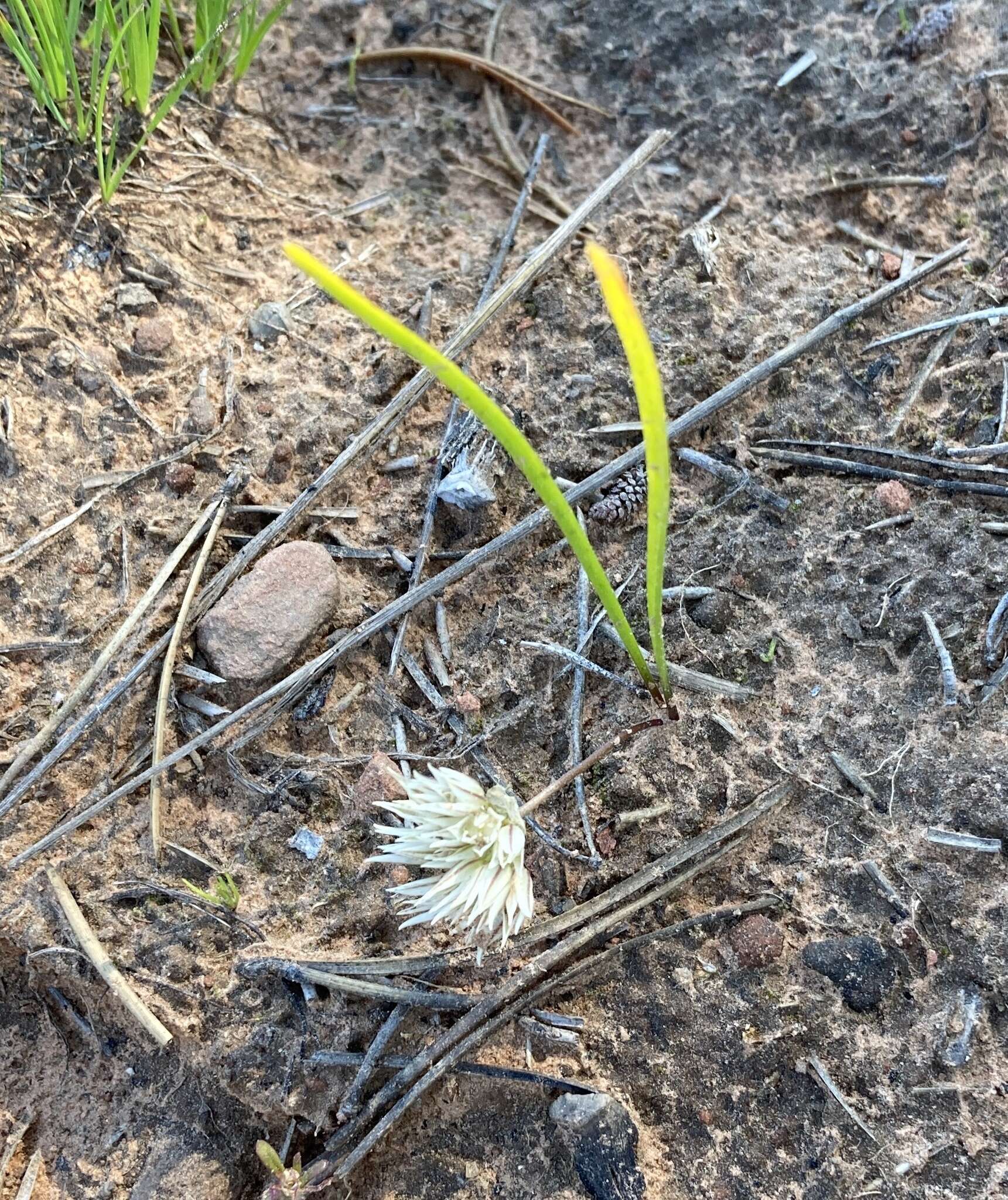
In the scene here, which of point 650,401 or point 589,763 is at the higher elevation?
point 650,401

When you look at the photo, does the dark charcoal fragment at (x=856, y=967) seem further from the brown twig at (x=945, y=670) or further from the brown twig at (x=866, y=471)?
the brown twig at (x=866, y=471)

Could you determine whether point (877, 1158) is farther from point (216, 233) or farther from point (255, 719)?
point (216, 233)

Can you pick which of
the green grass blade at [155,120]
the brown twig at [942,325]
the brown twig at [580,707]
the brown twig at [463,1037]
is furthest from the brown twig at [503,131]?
the brown twig at [463,1037]

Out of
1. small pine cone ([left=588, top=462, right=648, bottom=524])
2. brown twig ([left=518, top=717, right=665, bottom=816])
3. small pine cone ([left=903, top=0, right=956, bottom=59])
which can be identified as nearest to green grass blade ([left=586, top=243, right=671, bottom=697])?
brown twig ([left=518, top=717, right=665, bottom=816])

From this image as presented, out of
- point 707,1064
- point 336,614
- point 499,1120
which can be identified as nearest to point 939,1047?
A: point 707,1064

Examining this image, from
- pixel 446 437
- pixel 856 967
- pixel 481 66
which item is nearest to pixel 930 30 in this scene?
pixel 481 66

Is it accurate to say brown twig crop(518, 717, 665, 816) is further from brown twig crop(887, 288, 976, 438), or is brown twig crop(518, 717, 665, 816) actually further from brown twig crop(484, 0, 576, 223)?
brown twig crop(484, 0, 576, 223)

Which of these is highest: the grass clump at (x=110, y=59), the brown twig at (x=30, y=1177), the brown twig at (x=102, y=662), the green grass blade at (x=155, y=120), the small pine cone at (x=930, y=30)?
the grass clump at (x=110, y=59)

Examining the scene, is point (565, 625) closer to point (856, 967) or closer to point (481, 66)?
point (856, 967)
